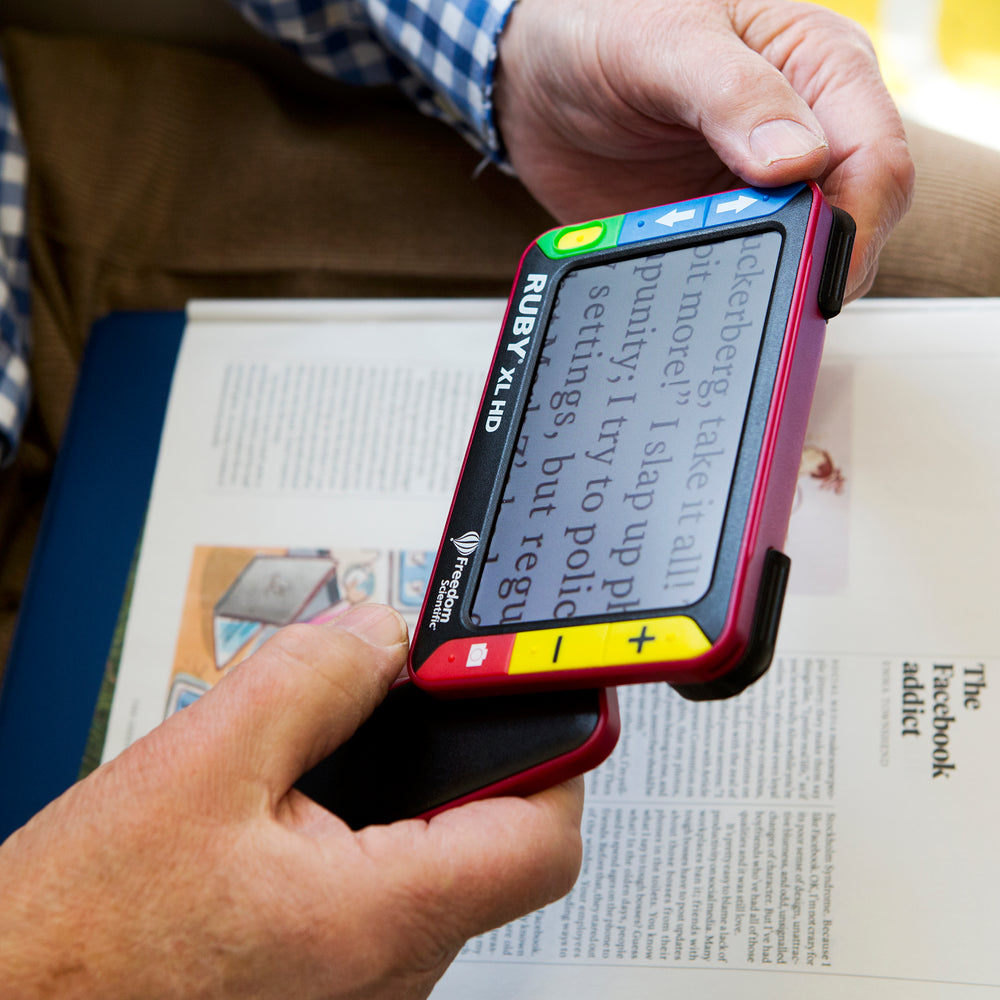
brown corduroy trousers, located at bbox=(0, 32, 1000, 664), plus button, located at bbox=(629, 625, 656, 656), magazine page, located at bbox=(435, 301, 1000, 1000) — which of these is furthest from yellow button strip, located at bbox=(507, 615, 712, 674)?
brown corduroy trousers, located at bbox=(0, 32, 1000, 664)

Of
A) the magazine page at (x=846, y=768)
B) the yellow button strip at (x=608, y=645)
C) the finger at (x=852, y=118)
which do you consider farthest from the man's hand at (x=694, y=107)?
the yellow button strip at (x=608, y=645)

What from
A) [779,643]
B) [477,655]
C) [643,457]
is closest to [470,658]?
[477,655]

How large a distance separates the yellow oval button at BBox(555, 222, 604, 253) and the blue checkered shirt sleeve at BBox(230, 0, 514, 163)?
0.17m

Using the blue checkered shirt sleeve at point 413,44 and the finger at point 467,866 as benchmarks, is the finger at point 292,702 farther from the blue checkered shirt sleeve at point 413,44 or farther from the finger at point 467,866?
the blue checkered shirt sleeve at point 413,44

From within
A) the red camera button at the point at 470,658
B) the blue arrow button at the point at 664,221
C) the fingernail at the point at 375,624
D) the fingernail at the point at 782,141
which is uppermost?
the fingernail at the point at 782,141

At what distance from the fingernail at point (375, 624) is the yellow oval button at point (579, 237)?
21 cm

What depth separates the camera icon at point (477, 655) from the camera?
16.9 inches

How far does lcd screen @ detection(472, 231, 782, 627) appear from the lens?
413 millimetres

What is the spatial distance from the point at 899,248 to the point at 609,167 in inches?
7.7

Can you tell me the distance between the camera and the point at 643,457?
1.44 feet

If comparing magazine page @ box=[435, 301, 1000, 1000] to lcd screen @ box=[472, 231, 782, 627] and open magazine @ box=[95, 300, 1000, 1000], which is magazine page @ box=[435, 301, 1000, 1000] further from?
lcd screen @ box=[472, 231, 782, 627]

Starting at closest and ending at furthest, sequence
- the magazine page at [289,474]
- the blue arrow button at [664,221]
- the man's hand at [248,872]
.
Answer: the man's hand at [248,872] < the blue arrow button at [664,221] < the magazine page at [289,474]

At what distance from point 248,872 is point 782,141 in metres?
0.40

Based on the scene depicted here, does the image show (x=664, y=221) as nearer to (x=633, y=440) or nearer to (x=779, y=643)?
(x=633, y=440)
